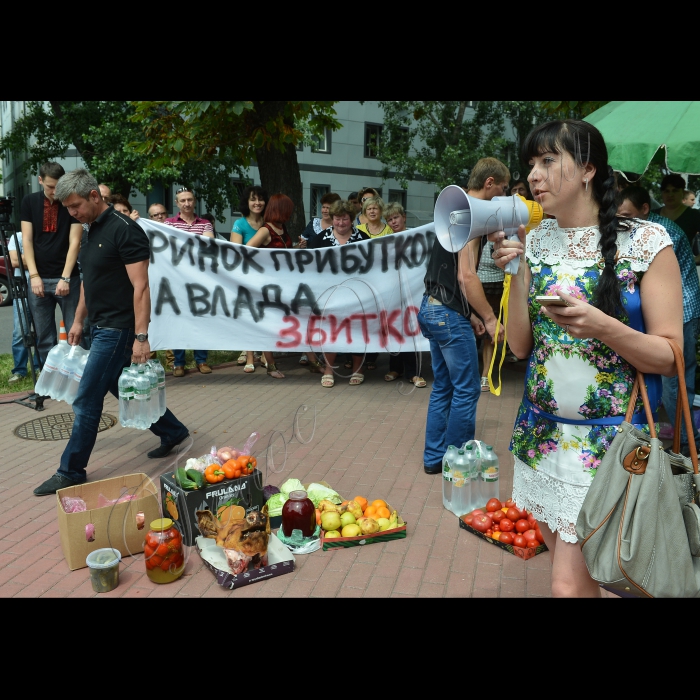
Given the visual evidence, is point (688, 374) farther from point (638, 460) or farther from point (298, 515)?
point (638, 460)

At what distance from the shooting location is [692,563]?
1.92 meters

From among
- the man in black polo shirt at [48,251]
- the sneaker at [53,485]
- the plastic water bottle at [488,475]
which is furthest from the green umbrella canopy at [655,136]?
the man in black polo shirt at [48,251]

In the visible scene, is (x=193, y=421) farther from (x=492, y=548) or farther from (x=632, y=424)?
(x=632, y=424)

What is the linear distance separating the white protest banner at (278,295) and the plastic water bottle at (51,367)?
6.73 feet

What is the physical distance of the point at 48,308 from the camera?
7340mm

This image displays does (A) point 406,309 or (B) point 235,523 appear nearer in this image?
(B) point 235,523

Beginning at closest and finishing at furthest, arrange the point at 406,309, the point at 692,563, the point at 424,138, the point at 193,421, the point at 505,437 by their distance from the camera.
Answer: the point at 692,563 < the point at 505,437 < the point at 193,421 < the point at 406,309 < the point at 424,138

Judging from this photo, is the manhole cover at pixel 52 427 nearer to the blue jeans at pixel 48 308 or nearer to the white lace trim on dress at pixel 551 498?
the blue jeans at pixel 48 308

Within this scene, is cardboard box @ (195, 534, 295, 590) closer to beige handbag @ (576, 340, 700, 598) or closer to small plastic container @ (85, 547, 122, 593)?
small plastic container @ (85, 547, 122, 593)

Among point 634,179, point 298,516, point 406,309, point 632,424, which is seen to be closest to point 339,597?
point 298,516

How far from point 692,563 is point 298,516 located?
240 centimetres

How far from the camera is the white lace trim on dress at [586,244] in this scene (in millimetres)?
2096

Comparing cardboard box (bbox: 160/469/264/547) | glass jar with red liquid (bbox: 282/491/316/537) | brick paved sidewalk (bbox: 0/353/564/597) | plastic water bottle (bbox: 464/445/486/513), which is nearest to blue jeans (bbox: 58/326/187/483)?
brick paved sidewalk (bbox: 0/353/564/597)

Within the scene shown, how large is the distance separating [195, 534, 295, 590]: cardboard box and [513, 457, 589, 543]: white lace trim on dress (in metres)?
1.62
